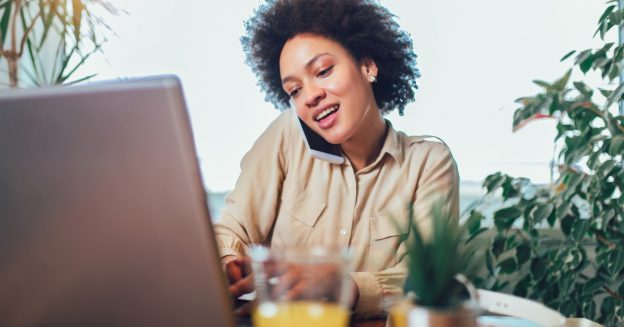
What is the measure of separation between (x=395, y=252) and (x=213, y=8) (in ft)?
4.09

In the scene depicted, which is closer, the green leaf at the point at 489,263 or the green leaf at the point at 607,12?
the green leaf at the point at 607,12

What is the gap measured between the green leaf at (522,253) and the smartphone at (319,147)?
80cm

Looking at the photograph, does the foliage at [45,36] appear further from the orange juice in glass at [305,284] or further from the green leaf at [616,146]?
the orange juice in glass at [305,284]

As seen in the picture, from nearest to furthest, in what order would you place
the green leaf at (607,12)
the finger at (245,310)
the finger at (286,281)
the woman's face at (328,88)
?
1. the finger at (286,281)
2. the finger at (245,310)
3. the woman's face at (328,88)
4. the green leaf at (607,12)

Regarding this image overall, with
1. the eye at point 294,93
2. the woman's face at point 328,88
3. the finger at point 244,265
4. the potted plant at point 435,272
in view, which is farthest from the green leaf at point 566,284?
the potted plant at point 435,272

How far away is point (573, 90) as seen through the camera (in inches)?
99.3

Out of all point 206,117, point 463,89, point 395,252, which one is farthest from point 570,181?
point 206,117

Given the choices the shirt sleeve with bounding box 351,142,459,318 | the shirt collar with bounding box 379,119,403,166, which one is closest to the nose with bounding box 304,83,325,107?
the shirt collar with bounding box 379,119,403,166

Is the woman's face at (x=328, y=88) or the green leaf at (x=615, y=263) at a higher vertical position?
the woman's face at (x=328, y=88)

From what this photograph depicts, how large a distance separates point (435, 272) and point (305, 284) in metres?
0.15

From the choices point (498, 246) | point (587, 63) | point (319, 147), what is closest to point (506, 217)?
point (498, 246)

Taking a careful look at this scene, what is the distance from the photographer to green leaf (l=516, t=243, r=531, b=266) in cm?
260

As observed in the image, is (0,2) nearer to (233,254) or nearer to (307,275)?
(233,254)

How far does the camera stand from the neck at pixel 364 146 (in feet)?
7.27
